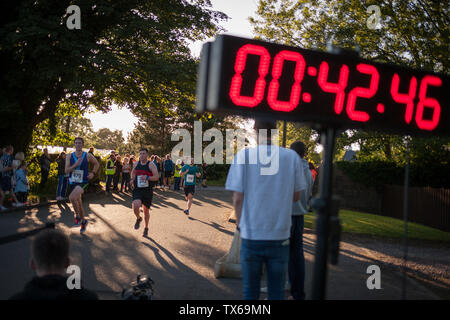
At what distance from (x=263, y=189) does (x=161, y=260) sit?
14.3 ft

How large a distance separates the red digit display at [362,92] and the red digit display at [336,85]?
0.26 ft

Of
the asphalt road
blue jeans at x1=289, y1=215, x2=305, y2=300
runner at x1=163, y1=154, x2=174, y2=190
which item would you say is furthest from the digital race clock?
runner at x1=163, y1=154, x2=174, y2=190

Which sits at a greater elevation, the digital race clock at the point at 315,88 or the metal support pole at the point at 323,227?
the digital race clock at the point at 315,88

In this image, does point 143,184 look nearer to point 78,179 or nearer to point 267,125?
point 78,179

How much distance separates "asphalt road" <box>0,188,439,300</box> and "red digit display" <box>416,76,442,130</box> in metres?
2.49

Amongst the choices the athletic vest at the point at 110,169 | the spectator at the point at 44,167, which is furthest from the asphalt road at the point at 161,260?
the athletic vest at the point at 110,169

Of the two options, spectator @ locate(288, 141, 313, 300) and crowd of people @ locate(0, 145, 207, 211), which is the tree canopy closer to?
crowd of people @ locate(0, 145, 207, 211)

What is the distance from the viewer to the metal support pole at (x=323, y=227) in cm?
280

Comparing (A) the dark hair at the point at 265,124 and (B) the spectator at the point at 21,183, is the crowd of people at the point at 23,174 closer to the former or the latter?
(B) the spectator at the point at 21,183

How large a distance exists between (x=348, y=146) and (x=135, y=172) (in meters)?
17.1

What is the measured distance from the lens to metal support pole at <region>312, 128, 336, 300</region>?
9.20 ft

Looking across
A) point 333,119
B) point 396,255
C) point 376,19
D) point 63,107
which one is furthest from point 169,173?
point 333,119

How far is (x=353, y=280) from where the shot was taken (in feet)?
20.6
